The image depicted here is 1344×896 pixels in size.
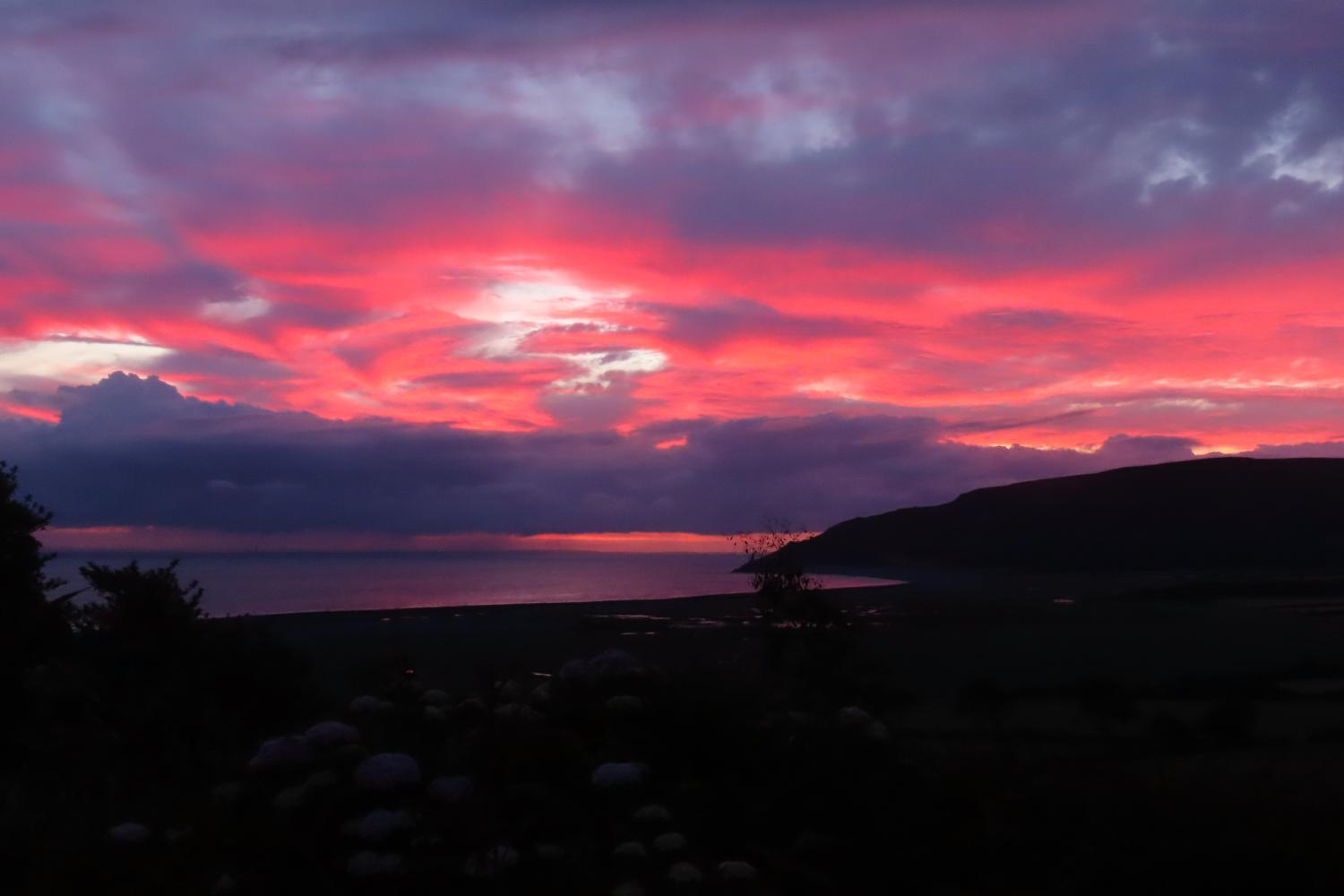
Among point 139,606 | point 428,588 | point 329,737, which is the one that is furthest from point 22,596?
point 428,588

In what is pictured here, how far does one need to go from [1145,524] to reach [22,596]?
416ft

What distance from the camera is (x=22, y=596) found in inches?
688

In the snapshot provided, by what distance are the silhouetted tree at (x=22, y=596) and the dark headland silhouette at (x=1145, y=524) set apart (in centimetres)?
10081

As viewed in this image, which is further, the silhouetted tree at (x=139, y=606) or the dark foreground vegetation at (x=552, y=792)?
the silhouetted tree at (x=139, y=606)

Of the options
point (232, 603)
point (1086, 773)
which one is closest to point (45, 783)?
point (1086, 773)

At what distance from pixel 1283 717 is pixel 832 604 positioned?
12068mm

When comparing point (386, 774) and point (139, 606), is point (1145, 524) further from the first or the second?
point (386, 774)

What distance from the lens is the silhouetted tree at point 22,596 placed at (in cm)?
1639

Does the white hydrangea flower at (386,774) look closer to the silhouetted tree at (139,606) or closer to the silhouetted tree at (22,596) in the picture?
the silhouetted tree at (139,606)

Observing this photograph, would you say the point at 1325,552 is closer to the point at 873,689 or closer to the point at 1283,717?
the point at 1283,717

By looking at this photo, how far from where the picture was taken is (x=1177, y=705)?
27.9 m

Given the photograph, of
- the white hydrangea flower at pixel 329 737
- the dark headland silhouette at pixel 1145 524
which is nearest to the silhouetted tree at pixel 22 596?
the white hydrangea flower at pixel 329 737

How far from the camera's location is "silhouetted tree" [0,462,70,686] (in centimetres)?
1639

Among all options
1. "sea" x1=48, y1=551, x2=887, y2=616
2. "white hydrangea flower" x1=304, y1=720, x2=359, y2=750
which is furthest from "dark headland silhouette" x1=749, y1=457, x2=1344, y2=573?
"white hydrangea flower" x1=304, y1=720, x2=359, y2=750
